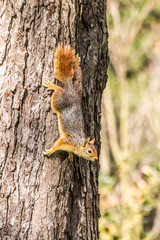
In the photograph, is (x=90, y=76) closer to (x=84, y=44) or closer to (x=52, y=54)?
(x=84, y=44)

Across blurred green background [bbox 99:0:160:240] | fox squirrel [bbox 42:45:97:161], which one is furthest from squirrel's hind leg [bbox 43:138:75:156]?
blurred green background [bbox 99:0:160:240]

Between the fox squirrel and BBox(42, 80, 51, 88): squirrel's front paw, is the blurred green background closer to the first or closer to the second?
the fox squirrel

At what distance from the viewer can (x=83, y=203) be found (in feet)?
6.33

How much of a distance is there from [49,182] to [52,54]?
2.31ft

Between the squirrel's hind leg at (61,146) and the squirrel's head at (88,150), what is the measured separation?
58 millimetres

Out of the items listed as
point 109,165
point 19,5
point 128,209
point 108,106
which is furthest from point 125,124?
point 19,5

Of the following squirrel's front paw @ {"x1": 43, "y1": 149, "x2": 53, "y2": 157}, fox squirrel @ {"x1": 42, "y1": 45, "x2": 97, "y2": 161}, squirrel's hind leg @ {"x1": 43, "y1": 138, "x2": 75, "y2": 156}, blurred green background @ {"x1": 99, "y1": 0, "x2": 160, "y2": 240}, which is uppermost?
blurred green background @ {"x1": 99, "y1": 0, "x2": 160, "y2": 240}

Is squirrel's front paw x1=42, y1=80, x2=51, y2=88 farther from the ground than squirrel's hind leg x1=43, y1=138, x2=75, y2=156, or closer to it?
farther from the ground

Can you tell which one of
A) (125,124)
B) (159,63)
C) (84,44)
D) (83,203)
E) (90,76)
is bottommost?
(83,203)

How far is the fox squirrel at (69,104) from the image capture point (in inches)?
69.1

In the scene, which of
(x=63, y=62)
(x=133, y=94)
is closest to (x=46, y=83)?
(x=63, y=62)

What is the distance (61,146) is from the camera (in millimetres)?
1802

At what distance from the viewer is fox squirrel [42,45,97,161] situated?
1.75m

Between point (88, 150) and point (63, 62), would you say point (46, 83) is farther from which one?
point (88, 150)
